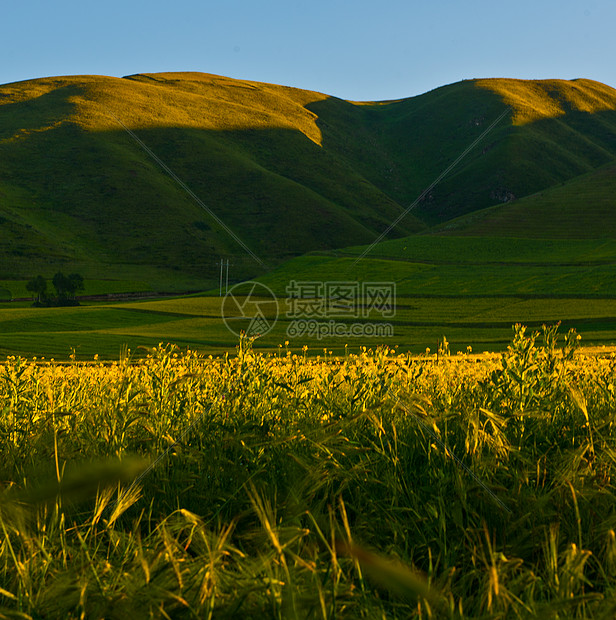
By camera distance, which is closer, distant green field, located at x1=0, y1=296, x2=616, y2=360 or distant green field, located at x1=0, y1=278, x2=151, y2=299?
distant green field, located at x1=0, y1=296, x2=616, y2=360

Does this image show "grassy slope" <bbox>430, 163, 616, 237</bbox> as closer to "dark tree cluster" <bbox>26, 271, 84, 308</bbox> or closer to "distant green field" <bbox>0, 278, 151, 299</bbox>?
"distant green field" <bbox>0, 278, 151, 299</bbox>

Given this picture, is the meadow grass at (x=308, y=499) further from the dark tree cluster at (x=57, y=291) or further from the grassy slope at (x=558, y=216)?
the grassy slope at (x=558, y=216)

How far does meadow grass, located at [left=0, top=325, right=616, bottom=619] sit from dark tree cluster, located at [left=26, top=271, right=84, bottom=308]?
322 feet

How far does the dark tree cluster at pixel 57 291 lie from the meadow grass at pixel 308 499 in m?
98.0

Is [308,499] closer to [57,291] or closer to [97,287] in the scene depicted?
[57,291]

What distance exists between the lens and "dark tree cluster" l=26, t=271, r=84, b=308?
310 ft

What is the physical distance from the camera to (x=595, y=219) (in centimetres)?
11388

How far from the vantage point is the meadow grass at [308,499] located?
2.02m

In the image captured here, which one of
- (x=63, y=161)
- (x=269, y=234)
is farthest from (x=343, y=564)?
(x=63, y=161)

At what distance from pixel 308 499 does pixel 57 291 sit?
360ft

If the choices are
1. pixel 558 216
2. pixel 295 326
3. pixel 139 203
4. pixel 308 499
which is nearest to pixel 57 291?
pixel 295 326

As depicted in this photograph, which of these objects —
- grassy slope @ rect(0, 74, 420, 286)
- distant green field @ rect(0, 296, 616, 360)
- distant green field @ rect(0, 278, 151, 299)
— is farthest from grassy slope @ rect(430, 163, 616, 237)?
distant green field @ rect(0, 278, 151, 299)

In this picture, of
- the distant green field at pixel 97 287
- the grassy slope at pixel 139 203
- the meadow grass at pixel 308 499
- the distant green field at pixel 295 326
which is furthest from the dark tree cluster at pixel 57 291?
the meadow grass at pixel 308 499

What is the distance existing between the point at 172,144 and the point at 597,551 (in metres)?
206
